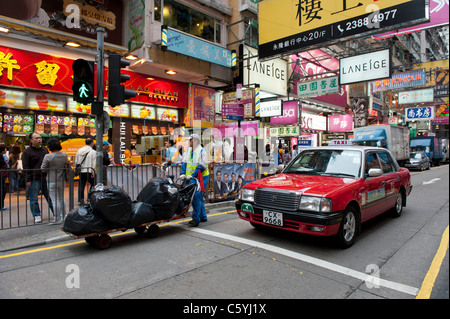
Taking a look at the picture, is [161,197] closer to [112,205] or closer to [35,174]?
[112,205]

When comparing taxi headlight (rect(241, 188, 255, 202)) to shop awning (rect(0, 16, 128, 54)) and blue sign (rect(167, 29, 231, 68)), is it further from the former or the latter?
blue sign (rect(167, 29, 231, 68))

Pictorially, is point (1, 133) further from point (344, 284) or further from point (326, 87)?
point (326, 87)

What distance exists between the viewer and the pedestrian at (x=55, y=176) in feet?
21.1

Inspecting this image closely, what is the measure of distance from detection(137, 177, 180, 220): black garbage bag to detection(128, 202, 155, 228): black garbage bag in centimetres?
12

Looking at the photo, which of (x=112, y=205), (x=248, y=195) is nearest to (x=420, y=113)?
(x=248, y=195)

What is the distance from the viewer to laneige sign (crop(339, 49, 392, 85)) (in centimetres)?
1083

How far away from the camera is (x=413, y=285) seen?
3.58 meters

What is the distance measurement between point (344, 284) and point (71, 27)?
12188 mm

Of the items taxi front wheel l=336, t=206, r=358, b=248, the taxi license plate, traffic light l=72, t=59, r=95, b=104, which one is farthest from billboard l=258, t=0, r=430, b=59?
traffic light l=72, t=59, r=95, b=104

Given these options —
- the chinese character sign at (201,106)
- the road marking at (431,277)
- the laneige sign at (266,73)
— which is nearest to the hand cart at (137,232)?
the road marking at (431,277)

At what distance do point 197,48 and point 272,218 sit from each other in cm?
1076

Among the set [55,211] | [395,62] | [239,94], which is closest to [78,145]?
[55,211]

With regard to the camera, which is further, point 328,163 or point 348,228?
point 328,163

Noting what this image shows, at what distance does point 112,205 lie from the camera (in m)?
4.87
